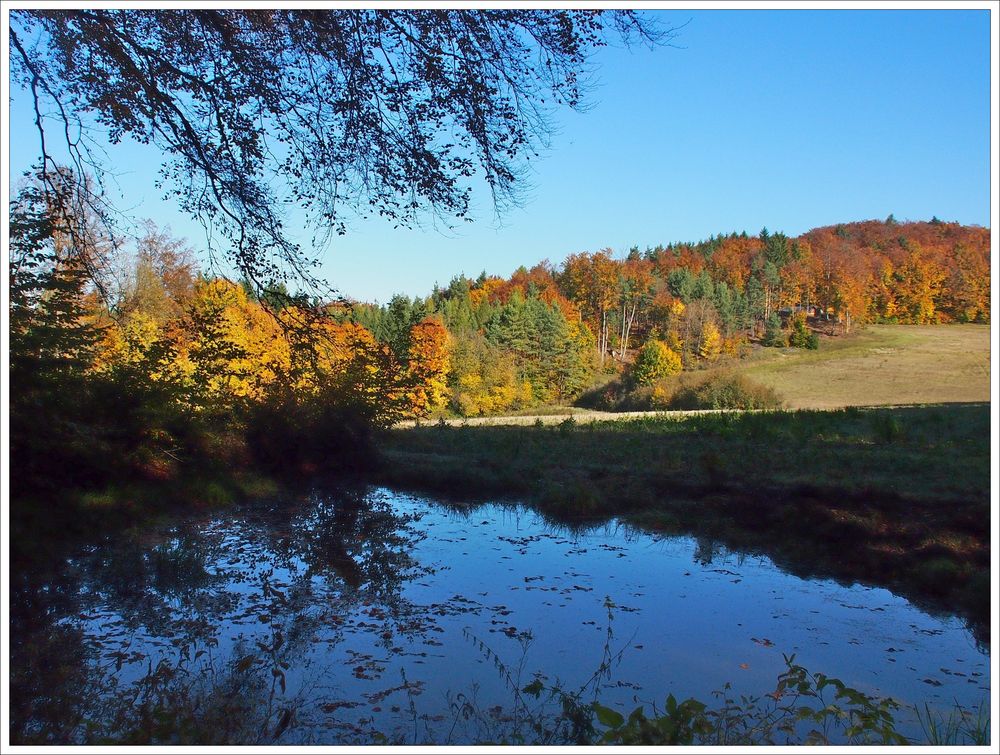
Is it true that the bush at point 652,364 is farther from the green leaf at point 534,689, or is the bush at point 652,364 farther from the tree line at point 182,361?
the green leaf at point 534,689

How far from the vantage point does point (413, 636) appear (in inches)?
209

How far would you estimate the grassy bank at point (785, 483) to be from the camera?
713cm

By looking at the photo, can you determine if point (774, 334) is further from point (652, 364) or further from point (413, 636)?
point (413, 636)

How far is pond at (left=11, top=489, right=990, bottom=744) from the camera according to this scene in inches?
159

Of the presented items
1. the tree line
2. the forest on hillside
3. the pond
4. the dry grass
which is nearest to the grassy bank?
the pond

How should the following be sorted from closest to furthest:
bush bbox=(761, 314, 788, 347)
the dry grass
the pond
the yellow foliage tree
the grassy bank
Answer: the pond < the grassy bank < the dry grass < the yellow foliage tree < bush bbox=(761, 314, 788, 347)

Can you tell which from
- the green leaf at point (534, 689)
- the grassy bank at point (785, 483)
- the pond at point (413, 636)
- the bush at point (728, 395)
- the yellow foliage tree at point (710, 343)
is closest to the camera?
the pond at point (413, 636)

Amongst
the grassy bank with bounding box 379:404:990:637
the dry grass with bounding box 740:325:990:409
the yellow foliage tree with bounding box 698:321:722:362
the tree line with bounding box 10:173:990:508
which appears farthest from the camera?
the yellow foliage tree with bounding box 698:321:722:362

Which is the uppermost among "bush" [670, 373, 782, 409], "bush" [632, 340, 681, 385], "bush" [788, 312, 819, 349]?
"bush" [788, 312, 819, 349]

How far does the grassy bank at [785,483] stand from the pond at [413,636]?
24.9 inches

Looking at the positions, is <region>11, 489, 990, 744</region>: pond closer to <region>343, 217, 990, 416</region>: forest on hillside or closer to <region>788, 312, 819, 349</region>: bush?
<region>343, 217, 990, 416</region>: forest on hillside

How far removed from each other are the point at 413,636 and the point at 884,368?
4336 centimetres

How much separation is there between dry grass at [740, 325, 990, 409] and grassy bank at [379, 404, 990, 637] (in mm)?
17573

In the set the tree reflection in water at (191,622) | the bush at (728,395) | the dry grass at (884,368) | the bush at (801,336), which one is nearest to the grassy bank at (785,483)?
the tree reflection in water at (191,622)
